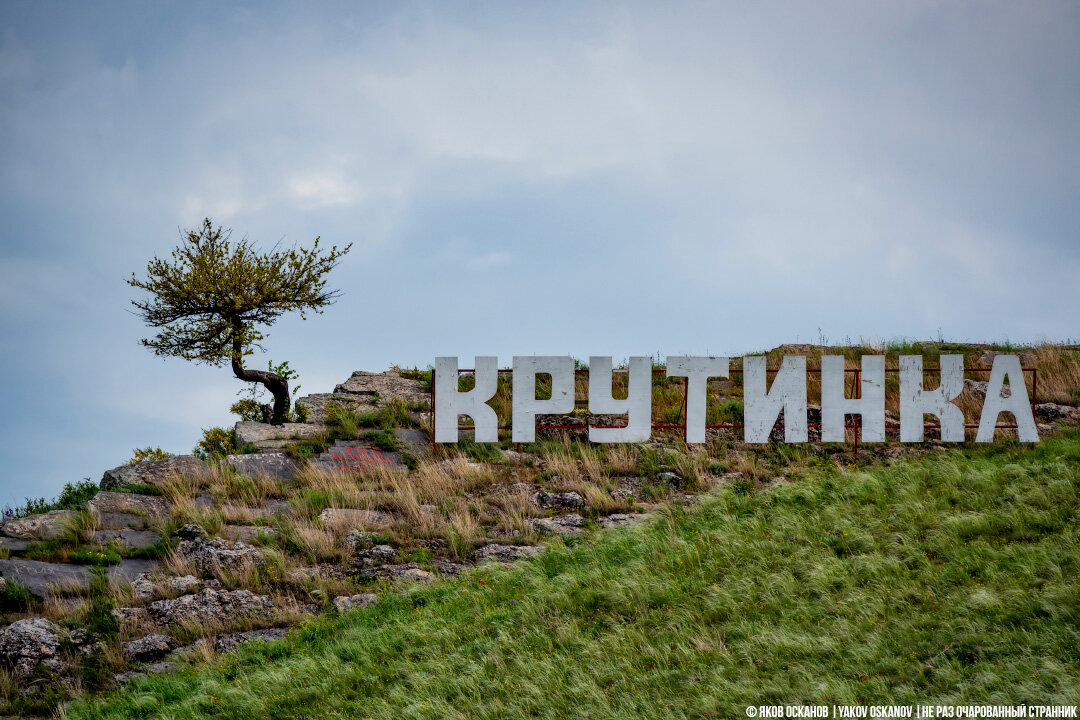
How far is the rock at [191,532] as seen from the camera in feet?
46.5

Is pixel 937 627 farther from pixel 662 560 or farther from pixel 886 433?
pixel 886 433

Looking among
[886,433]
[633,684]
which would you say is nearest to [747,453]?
[886,433]

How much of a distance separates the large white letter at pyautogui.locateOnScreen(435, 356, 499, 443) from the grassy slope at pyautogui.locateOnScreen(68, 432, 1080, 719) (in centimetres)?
586

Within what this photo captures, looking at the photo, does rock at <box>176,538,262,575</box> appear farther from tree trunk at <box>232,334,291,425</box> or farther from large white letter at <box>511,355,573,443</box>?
tree trunk at <box>232,334,291,425</box>

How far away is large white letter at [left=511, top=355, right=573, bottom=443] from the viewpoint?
18000 mm

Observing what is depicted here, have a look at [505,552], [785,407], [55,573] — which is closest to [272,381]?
[55,573]

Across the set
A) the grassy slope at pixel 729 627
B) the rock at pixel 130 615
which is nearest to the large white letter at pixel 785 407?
the grassy slope at pixel 729 627

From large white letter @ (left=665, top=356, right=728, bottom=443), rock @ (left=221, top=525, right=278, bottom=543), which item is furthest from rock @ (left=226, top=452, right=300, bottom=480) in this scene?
large white letter @ (left=665, top=356, right=728, bottom=443)

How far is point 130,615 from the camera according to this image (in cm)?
1209

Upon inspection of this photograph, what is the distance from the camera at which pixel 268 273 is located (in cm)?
2177

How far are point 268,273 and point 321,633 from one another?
1344 cm

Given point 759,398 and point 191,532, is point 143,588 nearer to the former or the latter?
point 191,532

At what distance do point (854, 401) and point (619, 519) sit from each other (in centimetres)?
673

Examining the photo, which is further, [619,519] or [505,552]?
[619,519]
